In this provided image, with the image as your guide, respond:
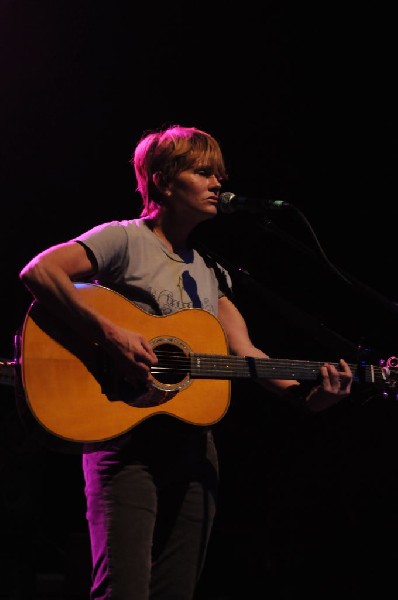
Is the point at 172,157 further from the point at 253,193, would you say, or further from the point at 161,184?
the point at 253,193

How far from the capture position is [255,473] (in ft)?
14.6

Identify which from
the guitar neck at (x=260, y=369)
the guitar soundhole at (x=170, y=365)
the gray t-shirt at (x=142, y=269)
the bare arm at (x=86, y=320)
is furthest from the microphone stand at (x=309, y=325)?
the bare arm at (x=86, y=320)

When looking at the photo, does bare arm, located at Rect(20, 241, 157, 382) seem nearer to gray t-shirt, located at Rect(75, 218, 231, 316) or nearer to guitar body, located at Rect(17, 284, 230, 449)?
guitar body, located at Rect(17, 284, 230, 449)

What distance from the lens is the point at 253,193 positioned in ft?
15.5

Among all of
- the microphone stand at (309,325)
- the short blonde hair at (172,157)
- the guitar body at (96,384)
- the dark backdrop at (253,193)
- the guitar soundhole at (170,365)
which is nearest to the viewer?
the guitar body at (96,384)

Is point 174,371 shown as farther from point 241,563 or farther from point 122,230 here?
point 241,563

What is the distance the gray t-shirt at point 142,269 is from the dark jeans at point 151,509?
1.59 ft

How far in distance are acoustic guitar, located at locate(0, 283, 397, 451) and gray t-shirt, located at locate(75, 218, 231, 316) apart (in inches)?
3.3

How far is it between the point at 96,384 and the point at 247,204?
0.91 m

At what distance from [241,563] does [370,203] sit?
254 cm

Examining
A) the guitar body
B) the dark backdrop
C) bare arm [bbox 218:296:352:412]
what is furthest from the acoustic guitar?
the dark backdrop

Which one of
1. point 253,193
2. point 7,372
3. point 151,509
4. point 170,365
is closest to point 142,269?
point 170,365

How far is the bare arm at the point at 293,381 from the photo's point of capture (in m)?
2.79

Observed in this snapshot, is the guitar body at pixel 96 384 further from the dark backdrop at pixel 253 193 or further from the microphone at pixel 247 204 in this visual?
the dark backdrop at pixel 253 193
